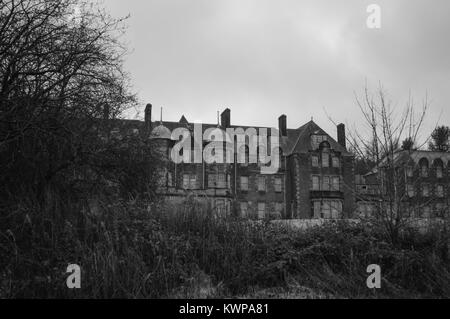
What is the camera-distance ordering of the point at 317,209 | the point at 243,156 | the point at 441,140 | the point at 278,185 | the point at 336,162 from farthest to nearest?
the point at 441,140 → the point at 336,162 → the point at 278,185 → the point at 243,156 → the point at 317,209

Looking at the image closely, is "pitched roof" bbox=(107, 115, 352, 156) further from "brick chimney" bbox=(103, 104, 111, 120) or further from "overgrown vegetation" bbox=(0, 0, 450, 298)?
"overgrown vegetation" bbox=(0, 0, 450, 298)

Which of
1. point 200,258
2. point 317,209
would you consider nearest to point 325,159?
point 317,209

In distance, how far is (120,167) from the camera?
1545cm

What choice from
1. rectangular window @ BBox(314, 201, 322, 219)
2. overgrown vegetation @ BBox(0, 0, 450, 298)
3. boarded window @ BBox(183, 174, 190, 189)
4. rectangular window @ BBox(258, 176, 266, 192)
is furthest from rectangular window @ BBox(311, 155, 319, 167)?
overgrown vegetation @ BBox(0, 0, 450, 298)

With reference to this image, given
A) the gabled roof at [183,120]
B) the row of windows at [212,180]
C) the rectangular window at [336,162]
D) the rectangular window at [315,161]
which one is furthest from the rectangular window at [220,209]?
the rectangular window at [336,162]

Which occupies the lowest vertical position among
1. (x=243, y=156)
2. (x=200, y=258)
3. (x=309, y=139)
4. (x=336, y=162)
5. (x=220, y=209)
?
(x=200, y=258)

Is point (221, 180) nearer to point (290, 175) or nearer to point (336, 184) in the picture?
Result: point (290, 175)

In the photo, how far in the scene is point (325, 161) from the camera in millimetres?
54719

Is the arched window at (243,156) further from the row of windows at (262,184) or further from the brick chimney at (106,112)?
the brick chimney at (106,112)

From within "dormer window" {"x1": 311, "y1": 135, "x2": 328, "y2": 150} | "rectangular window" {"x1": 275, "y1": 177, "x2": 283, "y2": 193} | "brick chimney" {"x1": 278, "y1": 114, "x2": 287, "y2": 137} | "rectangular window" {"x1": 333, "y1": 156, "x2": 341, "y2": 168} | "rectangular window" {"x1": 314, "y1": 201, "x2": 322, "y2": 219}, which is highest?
"brick chimney" {"x1": 278, "y1": 114, "x2": 287, "y2": 137}

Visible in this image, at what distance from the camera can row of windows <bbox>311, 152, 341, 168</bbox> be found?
5438cm

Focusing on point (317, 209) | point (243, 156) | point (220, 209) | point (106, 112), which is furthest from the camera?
point (243, 156)

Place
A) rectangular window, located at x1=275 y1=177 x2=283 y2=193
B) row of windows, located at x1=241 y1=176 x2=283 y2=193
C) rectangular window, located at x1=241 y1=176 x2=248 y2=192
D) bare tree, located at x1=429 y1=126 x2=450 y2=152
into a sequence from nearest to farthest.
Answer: rectangular window, located at x1=241 y1=176 x2=248 y2=192, row of windows, located at x1=241 y1=176 x2=283 y2=193, rectangular window, located at x1=275 y1=177 x2=283 y2=193, bare tree, located at x1=429 y1=126 x2=450 y2=152
